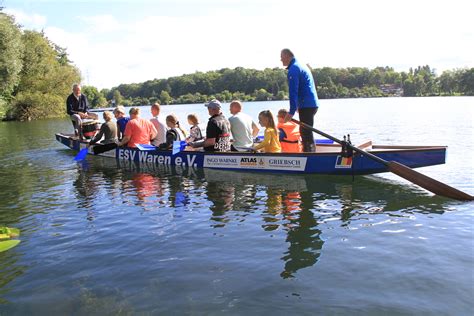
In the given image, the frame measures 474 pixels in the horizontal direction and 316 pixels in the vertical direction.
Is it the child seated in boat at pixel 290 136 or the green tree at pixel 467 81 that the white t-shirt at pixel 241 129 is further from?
the green tree at pixel 467 81

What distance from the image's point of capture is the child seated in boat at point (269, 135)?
9922 mm

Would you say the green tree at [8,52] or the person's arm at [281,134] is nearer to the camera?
the person's arm at [281,134]

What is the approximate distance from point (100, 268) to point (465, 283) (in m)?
4.21

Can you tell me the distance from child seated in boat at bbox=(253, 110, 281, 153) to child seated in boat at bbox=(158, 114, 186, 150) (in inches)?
109

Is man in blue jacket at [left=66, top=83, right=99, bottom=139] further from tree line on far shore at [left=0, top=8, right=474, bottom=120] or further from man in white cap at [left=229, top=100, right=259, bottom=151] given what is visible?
tree line on far shore at [left=0, top=8, right=474, bottom=120]

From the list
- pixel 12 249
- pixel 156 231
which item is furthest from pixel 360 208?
pixel 12 249

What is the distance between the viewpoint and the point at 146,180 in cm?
1098

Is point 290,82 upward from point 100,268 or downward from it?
upward

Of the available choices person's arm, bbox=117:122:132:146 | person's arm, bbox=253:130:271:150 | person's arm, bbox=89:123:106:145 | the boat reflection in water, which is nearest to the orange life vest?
person's arm, bbox=253:130:271:150

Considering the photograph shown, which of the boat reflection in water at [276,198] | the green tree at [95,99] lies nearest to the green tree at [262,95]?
the green tree at [95,99]

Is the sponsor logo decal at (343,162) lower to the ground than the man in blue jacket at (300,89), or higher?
lower

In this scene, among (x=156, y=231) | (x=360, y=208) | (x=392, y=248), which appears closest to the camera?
(x=392, y=248)

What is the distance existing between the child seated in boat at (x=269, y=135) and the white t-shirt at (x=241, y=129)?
0.40 meters

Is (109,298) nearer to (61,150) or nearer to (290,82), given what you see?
(290,82)
